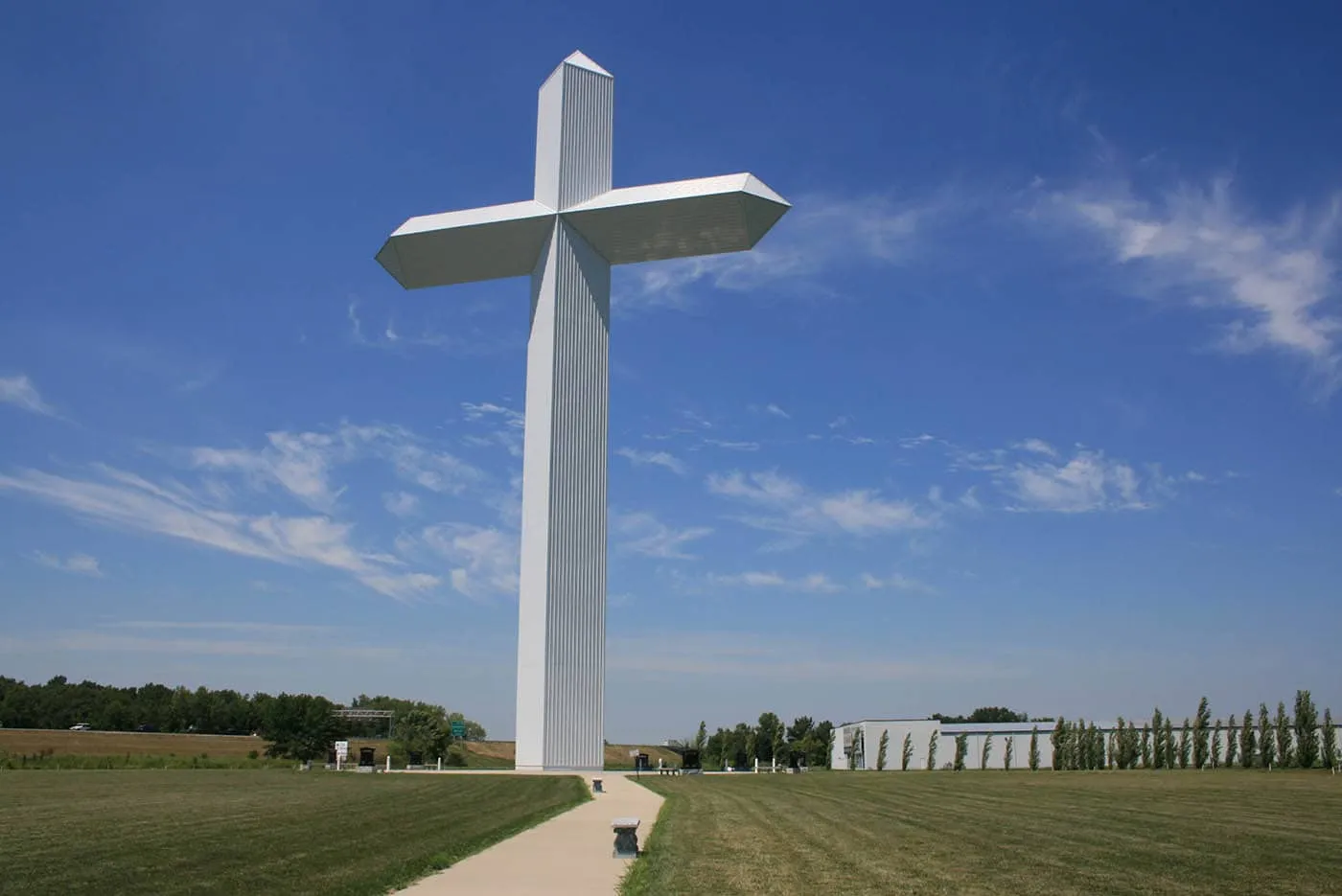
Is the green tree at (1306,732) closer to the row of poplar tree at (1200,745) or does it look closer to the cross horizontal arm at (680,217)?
the row of poplar tree at (1200,745)

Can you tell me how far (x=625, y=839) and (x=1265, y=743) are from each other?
49.0 metres

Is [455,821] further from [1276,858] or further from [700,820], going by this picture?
[1276,858]

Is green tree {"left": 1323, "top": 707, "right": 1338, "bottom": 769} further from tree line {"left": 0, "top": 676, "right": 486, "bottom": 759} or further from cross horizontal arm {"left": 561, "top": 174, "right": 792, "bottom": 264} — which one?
tree line {"left": 0, "top": 676, "right": 486, "bottom": 759}

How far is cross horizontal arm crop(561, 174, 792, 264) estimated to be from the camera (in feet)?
107

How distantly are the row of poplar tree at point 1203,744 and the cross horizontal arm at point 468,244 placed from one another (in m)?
36.8

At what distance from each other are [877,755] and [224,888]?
5816 cm

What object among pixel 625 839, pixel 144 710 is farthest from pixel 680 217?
pixel 144 710

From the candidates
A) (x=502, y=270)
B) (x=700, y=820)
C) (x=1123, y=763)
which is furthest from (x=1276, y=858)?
(x=1123, y=763)

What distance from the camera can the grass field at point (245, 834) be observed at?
33.2 ft

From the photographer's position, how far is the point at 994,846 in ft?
45.0

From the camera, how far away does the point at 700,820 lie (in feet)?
58.2

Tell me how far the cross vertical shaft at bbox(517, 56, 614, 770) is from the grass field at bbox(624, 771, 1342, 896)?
28.9ft

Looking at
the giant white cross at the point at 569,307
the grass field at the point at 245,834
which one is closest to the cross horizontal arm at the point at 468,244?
the giant white cross at the point at 569,307

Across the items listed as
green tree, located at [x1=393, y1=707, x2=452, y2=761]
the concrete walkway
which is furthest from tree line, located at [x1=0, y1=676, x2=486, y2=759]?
the concrete walkway
